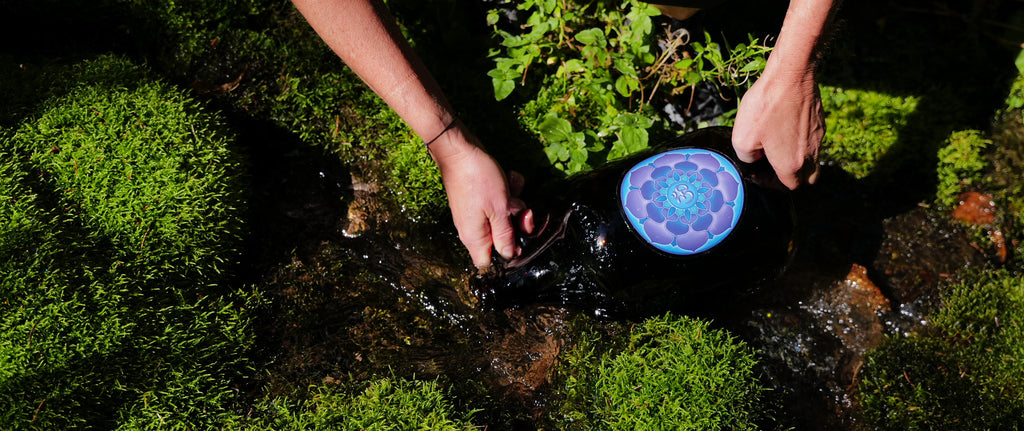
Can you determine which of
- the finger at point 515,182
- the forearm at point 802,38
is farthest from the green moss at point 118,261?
the forearm at point 802,38

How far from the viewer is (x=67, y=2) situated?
8.82ft

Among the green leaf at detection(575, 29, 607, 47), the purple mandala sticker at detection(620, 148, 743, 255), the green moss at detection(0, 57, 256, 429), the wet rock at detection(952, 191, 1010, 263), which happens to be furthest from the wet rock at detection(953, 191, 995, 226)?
the green moss at detection(0, 57, 256, 429)

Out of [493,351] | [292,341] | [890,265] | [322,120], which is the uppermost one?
[322,120]

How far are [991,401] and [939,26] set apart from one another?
1852 mm

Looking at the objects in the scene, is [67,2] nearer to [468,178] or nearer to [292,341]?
[292,341]

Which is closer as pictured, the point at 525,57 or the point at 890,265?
the point at 525,57

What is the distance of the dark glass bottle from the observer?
1.99m

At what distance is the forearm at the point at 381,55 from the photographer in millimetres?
1951

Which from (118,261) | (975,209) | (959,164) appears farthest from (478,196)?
(975,209)

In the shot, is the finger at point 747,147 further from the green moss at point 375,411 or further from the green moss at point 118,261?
the green moss at point 118,261

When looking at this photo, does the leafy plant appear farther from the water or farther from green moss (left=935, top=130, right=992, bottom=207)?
green moss (left=935, top=130, right=992, bottom=207)

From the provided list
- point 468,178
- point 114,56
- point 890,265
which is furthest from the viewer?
point 890,265

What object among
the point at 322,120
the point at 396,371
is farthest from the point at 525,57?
the point at 396,371

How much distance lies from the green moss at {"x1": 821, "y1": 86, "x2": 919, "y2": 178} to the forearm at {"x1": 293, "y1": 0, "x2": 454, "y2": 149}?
195cm
